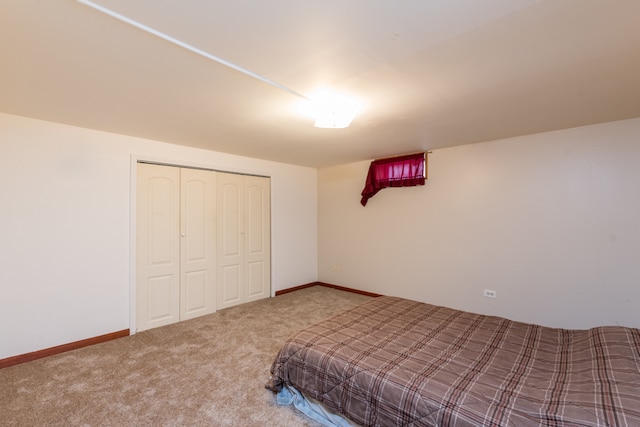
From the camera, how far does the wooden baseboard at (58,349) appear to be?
8.52ft

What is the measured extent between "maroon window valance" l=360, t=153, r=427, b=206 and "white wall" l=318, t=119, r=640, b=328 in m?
0.13

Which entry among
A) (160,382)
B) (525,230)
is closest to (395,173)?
(525,230)

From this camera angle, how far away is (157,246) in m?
3.56

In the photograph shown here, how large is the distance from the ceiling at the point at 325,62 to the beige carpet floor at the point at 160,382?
89.2 inches

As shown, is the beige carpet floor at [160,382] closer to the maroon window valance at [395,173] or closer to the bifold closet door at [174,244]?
the bifold closet door at [174,244]

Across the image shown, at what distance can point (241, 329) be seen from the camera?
3.45 metres

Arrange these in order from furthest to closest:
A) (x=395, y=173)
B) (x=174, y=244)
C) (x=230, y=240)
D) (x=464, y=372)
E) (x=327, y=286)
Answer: (x=327, y=286) < (x=395, y=173) < (x=230, y=240) < (x=174, y=244) < (x=464, y=372)

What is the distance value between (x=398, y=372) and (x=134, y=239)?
10.4 ft

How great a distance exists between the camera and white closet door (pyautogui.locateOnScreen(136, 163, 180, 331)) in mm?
3438

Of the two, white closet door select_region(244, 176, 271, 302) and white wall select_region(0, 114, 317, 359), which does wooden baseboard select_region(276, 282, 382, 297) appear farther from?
white wall select_region(0, 114, 317, 359)

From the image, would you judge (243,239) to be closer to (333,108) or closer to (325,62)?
(333,108)

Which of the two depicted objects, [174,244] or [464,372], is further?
[174,244]

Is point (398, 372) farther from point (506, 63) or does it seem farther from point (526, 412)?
point (506, 63)

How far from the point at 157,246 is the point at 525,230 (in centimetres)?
441
